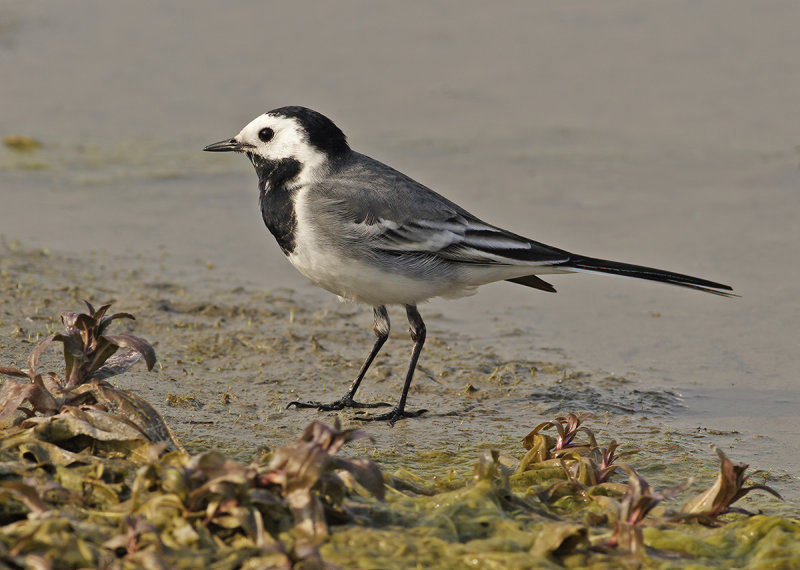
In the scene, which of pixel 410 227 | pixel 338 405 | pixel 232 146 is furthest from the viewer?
pixel 232 146

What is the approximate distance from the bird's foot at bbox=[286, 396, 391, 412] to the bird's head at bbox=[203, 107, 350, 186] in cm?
139

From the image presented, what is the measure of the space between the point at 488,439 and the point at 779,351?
105 inches

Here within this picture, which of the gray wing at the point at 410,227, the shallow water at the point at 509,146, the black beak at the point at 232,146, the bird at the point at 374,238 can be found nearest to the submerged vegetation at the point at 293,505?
the shallow water at the point at 509,146

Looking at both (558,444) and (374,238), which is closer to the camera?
(558,444)

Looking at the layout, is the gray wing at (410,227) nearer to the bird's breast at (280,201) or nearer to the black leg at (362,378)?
the bird's breast at (280,201)

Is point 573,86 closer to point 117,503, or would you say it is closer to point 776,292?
point 776,292

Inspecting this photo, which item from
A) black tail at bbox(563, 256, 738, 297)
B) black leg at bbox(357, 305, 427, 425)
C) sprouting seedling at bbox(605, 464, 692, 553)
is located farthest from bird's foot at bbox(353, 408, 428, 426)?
sprouting seedling at bbox(605, 464, 692, 553)

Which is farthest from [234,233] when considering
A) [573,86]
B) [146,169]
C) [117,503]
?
[117,503]

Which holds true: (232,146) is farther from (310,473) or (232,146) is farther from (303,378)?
(310,473)

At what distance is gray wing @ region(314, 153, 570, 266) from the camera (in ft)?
22.0

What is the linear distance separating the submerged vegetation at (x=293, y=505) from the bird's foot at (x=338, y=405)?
5.15 ft

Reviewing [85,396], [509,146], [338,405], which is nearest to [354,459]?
[85,396]

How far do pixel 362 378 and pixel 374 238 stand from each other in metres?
0.90

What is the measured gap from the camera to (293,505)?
3.74 m
